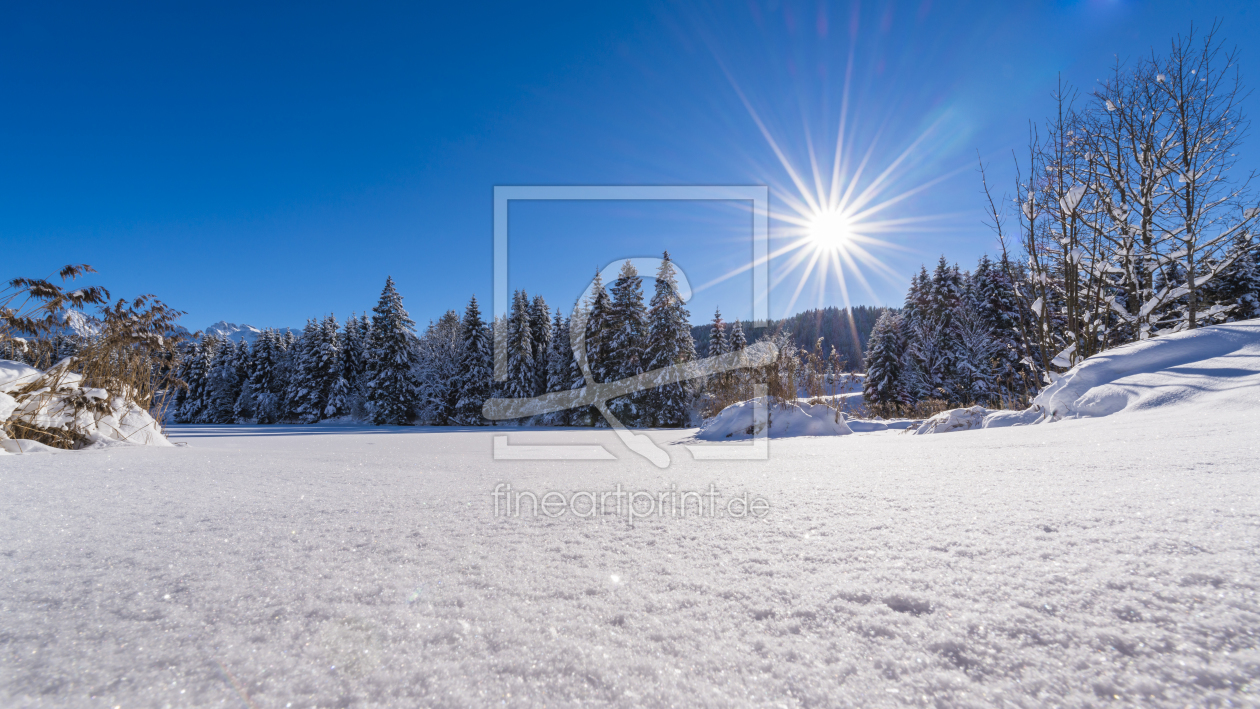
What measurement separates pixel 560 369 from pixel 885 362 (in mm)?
16568

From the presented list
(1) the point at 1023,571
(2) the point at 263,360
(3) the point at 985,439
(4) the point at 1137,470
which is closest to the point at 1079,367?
(3) the point at 985,439

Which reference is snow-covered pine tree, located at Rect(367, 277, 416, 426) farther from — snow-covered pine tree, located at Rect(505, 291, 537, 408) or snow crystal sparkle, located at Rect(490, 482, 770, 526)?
snow crystal sparkle, located at Rect(490, 482, 770, 526)

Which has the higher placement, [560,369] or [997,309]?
[997,309]

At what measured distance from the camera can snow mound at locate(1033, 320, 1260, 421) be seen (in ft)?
8.52

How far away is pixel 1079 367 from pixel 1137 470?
9.94 ft

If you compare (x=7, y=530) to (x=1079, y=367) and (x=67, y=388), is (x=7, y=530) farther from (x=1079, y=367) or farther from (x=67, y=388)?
(x=1079, y=367)

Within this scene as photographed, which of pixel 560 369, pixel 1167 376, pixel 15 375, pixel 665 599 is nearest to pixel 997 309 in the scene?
pixel 560 369

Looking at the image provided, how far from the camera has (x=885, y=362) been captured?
2294 centimetres

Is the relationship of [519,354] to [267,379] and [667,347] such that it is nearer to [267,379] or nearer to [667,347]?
[667,347]

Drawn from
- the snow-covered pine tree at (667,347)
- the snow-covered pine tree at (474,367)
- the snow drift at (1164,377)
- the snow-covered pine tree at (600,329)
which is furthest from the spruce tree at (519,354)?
the snow drift at (1164,377)

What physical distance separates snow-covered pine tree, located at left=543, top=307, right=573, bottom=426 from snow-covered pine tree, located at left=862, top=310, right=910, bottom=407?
1493cm

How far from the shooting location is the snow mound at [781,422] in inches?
238

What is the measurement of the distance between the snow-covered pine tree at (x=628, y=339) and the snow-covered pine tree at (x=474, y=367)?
7.00m

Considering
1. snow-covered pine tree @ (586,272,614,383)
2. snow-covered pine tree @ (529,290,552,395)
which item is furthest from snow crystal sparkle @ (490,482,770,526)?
snow-covered pine tree @ (529,290,552,395)
